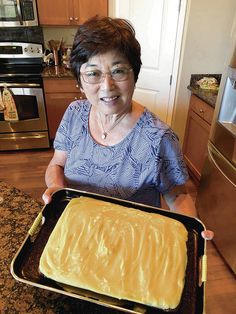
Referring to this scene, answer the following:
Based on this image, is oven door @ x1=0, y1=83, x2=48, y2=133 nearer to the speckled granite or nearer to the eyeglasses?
the speckled granite

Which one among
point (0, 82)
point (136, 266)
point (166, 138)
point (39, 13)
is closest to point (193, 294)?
point (136, 266)

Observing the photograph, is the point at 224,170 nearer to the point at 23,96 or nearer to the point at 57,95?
the point at 57,95

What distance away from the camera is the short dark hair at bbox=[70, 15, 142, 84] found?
824mm

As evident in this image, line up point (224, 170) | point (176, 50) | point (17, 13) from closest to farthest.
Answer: point (224, 170)
point (176, 50)
point (17, 13)

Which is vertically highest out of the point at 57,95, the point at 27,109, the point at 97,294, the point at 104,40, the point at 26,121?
the point at 104,40

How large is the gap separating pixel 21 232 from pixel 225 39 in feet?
8.35

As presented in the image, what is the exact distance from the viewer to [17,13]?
2.71 metres

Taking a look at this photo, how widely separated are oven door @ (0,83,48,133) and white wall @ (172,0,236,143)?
4.92 feet

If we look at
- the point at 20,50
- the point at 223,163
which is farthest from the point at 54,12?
the point at 223,163

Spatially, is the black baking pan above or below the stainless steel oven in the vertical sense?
above

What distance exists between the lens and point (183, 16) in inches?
94.4

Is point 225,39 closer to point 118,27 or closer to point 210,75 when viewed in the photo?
point 210,75

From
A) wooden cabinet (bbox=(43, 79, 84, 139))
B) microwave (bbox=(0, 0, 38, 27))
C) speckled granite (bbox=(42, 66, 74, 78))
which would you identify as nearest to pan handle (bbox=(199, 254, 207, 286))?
speckled granite (bbox=(42, 66, 74, 78))

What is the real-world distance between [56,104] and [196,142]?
160 cm
